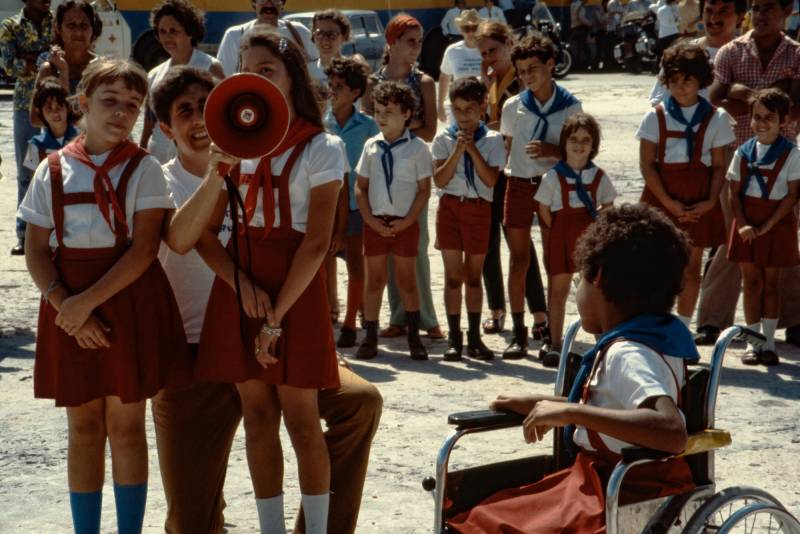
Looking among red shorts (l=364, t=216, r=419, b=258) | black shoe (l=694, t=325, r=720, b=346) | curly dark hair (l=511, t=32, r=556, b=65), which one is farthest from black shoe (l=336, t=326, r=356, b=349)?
black shoe (l=694, t=325, r=720, b=346)

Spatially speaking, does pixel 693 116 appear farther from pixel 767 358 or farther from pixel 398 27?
pixel 398 27

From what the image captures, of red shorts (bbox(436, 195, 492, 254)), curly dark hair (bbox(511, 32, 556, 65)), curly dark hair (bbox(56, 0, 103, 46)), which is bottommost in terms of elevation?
red shorts (bbox(436, 195, 492, 254))

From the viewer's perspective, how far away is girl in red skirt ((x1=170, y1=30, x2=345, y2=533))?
3848mm

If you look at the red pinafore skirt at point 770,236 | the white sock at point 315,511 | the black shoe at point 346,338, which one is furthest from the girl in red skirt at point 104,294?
the red pinafore skirt at point 770,236

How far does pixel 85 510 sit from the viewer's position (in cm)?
405

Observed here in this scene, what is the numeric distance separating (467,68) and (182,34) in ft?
11.1

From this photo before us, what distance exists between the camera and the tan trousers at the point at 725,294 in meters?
7.09

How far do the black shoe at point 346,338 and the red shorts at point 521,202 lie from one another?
1046 millimetres

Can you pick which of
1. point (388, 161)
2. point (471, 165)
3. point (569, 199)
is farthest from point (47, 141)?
point (569, 199)

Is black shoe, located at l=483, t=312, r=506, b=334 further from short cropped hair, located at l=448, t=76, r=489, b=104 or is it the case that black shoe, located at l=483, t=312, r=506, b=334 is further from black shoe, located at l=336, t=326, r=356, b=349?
short cropped hair, located at l=448, t=76, r=489, b=104

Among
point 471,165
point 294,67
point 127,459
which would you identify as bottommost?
point 127,459

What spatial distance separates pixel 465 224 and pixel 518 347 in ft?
2.32

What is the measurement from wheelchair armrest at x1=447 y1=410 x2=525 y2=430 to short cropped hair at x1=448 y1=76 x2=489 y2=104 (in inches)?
136

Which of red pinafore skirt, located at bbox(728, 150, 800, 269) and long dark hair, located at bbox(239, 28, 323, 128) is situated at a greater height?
long dark hair, located at bbox(239, 28, 323, 128)
